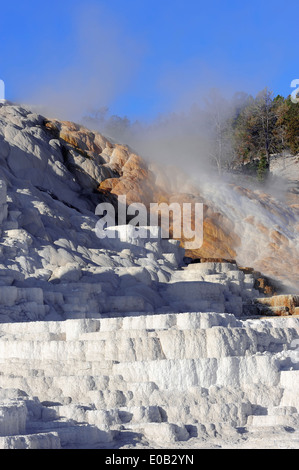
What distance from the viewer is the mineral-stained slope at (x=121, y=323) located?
10.3 meters

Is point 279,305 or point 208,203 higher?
point 208,203

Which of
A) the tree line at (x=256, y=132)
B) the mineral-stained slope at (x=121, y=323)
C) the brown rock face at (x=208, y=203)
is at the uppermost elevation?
the tree line at (x=256, y=132)

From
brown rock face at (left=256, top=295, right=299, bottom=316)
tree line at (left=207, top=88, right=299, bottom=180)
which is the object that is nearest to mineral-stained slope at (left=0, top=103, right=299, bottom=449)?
brown rock face at (left=256, top=295, right=299, bottom=316)

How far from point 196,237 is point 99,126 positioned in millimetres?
25450

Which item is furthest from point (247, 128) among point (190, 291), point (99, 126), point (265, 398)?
point (265, 398)

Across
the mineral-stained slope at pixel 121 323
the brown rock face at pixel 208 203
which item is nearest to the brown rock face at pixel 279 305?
the mineral-stained slope at pixel 121 323

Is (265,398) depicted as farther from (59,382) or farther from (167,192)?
(167,192)

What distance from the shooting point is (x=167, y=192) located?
121 ft

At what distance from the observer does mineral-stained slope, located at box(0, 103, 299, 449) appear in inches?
406

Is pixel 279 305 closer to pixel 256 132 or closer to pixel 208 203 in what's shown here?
pixel 208 203

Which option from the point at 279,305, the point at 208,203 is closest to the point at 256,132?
the point at 208,203

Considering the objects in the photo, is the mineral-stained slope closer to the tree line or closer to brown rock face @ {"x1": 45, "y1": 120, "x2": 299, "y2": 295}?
brown rock face @ {"x1": 45, "y1": 120, "x2": 299, "y2": 295}

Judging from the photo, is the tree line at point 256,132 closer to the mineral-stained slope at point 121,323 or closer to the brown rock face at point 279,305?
the mineral-stained slope at point 121,323

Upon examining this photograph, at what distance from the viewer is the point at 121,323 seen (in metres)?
14.4
